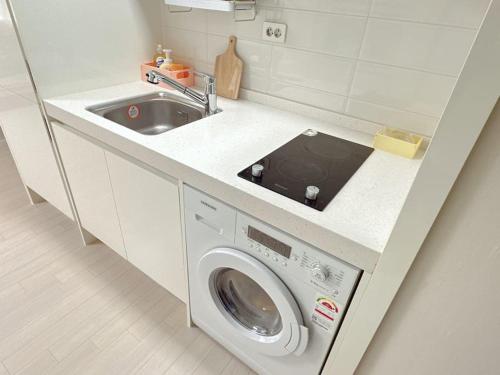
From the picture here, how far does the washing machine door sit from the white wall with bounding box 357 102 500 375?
250 millimetres

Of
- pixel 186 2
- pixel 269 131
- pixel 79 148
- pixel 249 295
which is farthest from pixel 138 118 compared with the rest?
pixel 249 295

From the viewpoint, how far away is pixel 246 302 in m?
1.17

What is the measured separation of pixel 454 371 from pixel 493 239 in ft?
1.19

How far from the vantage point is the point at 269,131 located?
1175 mm

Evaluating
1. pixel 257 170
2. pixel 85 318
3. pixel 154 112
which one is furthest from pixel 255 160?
pixel 85 318

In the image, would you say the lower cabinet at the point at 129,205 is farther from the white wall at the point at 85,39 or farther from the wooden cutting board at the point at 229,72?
the wooden cutting board at the point at 229,72

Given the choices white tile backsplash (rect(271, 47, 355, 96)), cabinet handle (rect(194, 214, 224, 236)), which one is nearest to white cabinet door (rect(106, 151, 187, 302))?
cabinet handle (rect(194, 214, 224, 236))

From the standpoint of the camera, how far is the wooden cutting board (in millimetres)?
1392

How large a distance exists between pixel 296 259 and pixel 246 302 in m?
0.49

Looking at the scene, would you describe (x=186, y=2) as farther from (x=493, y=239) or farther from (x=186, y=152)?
(x=493, y=239)

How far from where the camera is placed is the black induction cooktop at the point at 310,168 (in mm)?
811

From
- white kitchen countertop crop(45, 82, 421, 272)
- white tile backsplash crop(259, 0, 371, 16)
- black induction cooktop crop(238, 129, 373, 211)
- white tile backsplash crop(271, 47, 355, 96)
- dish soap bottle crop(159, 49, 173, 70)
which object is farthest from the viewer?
dish soap bottle crop(159, 49, 173, 70)

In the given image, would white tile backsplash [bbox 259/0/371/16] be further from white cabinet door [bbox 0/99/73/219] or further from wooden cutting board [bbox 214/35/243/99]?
white cabinet door [bbox 0/99/73/219]

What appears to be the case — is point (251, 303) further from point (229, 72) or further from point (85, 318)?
point (229, 72)
